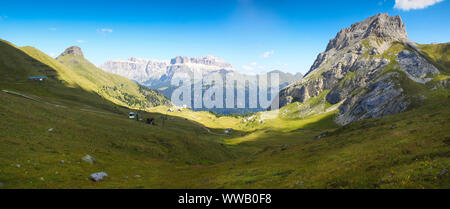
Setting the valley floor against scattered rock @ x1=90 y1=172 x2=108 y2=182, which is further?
scattered rock @ x1=90 y1=172 x2=108 y2=182

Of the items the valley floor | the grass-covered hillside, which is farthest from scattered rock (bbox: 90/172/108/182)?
the valley floor

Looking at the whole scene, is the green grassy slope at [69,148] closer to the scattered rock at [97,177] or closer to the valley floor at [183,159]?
the valley floor at [183,159]

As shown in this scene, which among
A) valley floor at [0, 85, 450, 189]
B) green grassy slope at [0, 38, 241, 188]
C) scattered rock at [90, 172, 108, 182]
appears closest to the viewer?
valley floor at [0, 85, 450, 189]

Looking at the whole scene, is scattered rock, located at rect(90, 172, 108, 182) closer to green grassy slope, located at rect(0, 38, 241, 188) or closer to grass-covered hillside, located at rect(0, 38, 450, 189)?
grass-covered hillside, located at rect(0, 38, 450, 189)

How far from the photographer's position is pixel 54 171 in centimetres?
3105

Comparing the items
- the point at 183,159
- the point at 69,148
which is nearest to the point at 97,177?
the point at 69,148

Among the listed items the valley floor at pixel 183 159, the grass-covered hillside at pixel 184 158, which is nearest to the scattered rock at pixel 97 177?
the grass-covered hillside at pixel 184 158

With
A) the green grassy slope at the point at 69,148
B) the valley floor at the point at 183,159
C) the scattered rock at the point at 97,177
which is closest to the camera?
the valley floor at the point at 183,159

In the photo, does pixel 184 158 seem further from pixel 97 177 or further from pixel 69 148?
pixel 97 177

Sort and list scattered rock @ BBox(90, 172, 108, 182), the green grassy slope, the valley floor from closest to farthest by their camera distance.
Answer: the valley floor → the green grassy slope → scattered rock @ BBox(90, 172, 108, 182)
